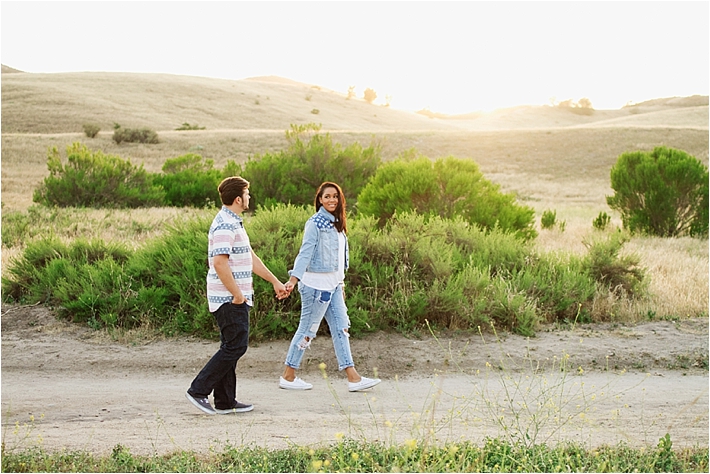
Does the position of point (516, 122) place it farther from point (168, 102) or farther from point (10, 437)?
point (10, 437)

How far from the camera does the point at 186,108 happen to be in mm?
76812

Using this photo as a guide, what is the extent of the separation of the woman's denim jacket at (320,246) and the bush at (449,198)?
7.22 meters

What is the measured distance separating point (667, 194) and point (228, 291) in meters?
15.6

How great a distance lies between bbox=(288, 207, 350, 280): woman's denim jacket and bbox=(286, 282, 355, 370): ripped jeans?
247mm

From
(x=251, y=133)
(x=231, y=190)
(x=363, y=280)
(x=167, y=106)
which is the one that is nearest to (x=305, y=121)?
(x=167, y=106)

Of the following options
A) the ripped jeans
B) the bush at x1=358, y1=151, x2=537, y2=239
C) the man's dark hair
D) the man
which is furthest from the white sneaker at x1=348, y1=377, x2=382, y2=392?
the bush at x1=358, y1=151, x2=537, y2=239

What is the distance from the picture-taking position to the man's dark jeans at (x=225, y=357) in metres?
5.75

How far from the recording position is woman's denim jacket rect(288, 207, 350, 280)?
638cm

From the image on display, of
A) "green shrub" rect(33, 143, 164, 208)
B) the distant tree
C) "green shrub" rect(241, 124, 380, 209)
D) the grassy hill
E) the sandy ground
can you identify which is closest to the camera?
the sandy ground

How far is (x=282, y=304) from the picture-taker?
28.0 feet

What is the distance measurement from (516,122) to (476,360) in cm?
10896

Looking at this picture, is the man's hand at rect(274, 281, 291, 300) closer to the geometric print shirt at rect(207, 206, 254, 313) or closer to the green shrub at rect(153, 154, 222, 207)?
the geometric print shirt at rect(207, 206, 254, 313)

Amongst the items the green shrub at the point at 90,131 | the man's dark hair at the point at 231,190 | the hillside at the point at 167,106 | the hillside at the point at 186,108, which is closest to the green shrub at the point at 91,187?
the man's dark hair at the point at 231,190

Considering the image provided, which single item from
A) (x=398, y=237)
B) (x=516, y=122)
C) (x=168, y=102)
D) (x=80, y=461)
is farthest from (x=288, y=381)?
(x=516, y=122)
